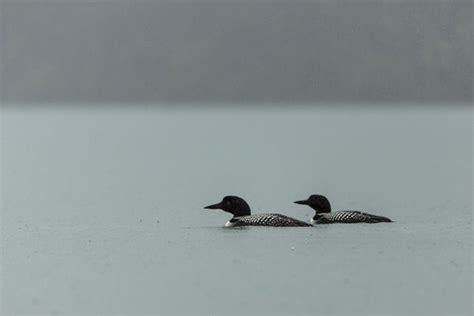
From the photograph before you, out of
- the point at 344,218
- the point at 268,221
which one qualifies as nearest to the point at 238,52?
the point at 344,218

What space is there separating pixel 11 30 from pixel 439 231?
124m

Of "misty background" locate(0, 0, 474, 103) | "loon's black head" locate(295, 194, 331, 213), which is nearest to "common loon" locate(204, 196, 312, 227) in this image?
"loon's black head" locate(295, 194, 331, 213)

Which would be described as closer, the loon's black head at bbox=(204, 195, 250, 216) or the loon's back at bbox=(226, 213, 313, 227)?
the loon's back at bbox=(226, 213, 313, 227)

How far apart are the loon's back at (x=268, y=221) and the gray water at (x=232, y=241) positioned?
22 cm

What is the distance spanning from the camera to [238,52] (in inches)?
5300

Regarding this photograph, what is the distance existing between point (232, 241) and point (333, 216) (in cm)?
170

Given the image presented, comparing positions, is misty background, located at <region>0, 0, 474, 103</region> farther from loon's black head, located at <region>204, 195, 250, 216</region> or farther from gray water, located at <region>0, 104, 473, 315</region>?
loon's black head, located at <region>204, 195, 250, 216</region>

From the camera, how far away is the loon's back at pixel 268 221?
19031 mm

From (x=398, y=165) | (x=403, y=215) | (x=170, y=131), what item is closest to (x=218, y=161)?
(x=398, y=165)

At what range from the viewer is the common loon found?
19.0m

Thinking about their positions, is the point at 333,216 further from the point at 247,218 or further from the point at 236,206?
the point at 236,206

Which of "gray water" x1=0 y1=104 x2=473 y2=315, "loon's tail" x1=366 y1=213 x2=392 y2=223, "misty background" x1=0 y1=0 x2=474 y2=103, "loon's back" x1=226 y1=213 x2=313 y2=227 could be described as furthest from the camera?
"misty background" x1=0 y1=0 x2=474 y2=103

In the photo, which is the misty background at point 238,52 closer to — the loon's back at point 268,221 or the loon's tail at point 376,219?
the loon's tail at point 376,219

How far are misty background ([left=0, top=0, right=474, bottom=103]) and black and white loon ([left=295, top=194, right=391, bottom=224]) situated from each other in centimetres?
8680
